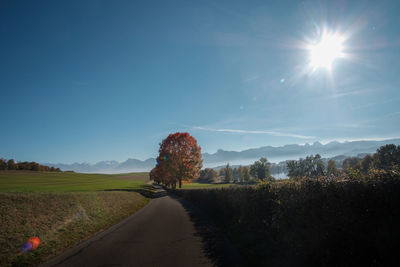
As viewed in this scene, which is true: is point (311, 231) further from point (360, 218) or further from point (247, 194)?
point (247, 194)

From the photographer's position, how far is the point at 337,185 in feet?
15.0

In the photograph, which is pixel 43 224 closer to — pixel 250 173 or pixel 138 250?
pixel 138 250

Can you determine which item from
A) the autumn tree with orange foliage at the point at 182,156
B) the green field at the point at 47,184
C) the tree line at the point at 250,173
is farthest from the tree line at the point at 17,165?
the tree line at the point at 250,173

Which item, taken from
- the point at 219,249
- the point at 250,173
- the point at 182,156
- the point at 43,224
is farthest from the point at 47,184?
the point at 250,173

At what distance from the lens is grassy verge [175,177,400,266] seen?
3479 mm

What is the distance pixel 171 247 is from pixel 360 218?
21.1ft

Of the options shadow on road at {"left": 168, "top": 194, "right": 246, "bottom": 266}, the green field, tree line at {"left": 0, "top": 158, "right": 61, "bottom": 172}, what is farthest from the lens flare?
tree line at {"left": 0, "top": 158, "right": 61, "bottom": 172}

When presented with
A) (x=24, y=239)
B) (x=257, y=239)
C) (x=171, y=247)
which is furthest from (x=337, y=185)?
(x=24, y=239)

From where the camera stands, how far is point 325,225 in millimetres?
4504

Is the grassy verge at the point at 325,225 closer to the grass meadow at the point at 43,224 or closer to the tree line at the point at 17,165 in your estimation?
the grass meadow at the point at 43,224

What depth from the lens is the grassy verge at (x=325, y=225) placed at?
3.48 metres

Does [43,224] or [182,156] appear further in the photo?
[182,156]

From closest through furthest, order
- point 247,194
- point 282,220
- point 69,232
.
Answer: point 282,220 → point 69,232 → point 247,194

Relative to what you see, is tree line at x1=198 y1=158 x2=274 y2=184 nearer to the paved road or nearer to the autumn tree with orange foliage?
the autumn tree with orange foliage
